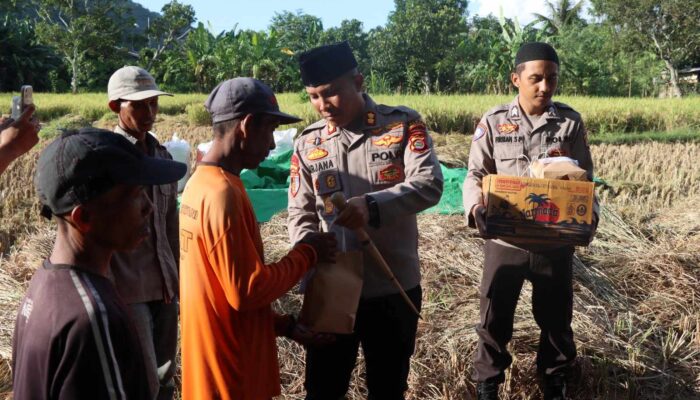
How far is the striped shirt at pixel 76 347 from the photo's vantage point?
1.23 meters

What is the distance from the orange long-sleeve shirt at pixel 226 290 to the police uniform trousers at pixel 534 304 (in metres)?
1.34

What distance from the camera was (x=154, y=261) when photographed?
269 cm

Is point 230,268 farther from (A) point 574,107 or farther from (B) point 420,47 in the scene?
(B) point 420,47

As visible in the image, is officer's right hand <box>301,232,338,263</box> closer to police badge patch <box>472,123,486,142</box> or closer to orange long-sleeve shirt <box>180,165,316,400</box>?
orange long-sleeve shirt <box>180,165,316,400</box>

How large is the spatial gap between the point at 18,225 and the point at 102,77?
78.6 feet

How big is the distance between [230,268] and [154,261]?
1.05 metres

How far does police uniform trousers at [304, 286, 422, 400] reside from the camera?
237cm

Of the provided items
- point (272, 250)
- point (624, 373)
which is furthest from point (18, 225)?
point (624, 373)

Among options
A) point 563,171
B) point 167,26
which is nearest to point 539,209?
point 563,171

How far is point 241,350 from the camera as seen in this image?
1881mm

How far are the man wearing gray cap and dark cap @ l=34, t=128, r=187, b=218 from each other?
1.19m

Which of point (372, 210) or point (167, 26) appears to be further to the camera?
point (167, 26)

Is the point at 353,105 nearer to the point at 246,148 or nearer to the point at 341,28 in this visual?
the point at 246,148

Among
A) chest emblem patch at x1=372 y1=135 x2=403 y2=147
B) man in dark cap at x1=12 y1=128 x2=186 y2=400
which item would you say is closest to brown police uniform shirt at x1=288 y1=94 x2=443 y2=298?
chest emblem patch at x1=372 y1=135 x2=403 y2=147
